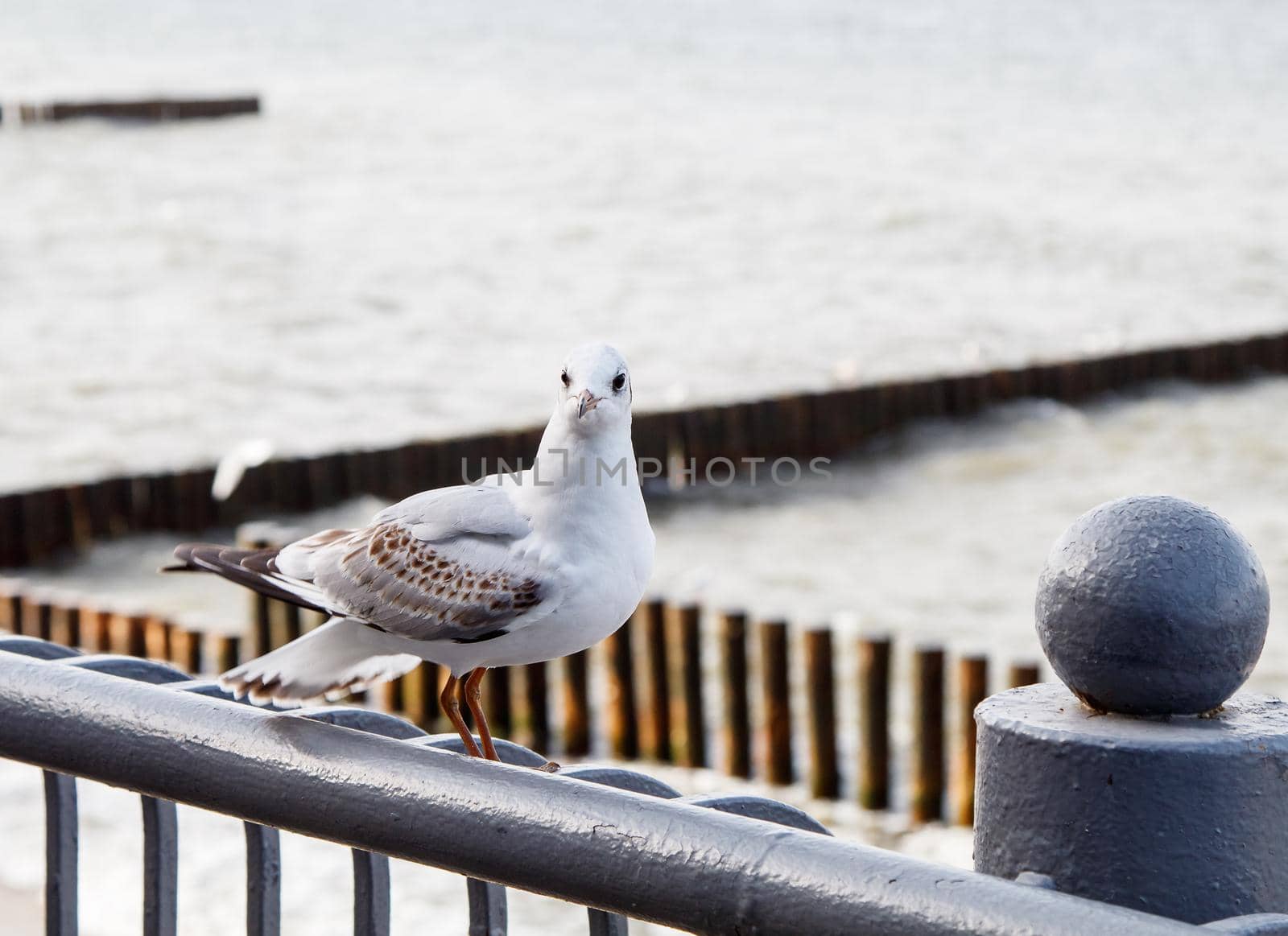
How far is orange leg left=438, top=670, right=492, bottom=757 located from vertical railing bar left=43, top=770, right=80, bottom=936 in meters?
0.50

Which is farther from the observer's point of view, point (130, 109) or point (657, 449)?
point (130, 109)

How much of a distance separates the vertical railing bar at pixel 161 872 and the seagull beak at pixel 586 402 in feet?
2.46

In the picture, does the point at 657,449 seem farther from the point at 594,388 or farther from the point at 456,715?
the point at 594,388

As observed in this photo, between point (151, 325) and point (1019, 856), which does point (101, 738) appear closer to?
point (1019, 856)

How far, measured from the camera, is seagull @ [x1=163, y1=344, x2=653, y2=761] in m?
2.02

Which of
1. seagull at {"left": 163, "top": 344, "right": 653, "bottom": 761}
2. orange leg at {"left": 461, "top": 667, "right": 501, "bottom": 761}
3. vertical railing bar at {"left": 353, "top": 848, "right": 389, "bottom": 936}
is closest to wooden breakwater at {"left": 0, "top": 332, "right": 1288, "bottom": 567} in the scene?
orange leg at {"left": 461, "top": 667, "right": 501, "bottom": 761}

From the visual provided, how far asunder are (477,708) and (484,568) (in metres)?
0.21

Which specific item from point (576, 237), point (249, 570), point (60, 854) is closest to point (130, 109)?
point (576, 237)

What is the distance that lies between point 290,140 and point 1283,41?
53855 mm

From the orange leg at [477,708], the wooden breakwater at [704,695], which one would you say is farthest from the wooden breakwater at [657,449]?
the orange leg at [477,708]

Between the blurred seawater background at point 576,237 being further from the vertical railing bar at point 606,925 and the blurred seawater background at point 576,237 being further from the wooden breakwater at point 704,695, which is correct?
the vertical railing bar at point 606,925

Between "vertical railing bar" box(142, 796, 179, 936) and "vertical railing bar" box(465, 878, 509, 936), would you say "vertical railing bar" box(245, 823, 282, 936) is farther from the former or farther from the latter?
"vertical railing bar" box(465, 878, 509, 936)

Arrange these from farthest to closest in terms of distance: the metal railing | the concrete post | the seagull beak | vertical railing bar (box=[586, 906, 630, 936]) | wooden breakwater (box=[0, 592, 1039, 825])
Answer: wooden breakwater (box=[0, 592, 1039, 825]), the seagull beak, vertical railing bar (box=[586, 906, 630, 936]), the concrete post, the metal railing

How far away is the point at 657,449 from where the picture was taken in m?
13.8
